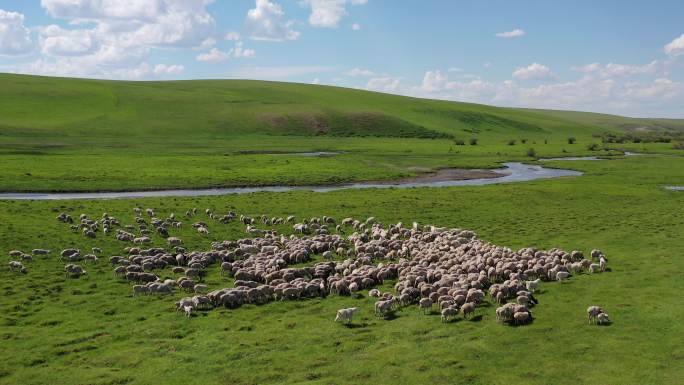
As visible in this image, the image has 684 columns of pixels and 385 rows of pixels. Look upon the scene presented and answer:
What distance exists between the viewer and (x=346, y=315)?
722 inches

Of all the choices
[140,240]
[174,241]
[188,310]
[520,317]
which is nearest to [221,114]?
[140,240]

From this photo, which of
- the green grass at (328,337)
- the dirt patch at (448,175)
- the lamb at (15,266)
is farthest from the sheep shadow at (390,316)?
the dirt patch at (448,175)

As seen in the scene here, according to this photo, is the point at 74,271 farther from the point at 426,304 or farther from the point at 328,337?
the point at 426,304

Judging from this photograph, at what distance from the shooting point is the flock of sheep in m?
19.7

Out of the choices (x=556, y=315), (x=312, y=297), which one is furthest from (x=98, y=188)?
(x=556, y=315)

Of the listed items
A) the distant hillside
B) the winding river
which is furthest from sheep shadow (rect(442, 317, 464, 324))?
the distant hillside

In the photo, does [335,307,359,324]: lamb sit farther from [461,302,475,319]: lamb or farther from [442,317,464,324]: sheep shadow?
[461,302,475,319]: lamb

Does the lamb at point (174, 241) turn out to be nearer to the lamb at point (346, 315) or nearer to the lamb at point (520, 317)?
the lamb at point (346, 315)

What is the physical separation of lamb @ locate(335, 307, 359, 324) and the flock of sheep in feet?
0.10

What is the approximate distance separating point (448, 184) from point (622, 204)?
721 inches

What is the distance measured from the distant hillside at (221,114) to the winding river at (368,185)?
58.8m

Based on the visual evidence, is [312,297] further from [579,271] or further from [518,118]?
[518,118]

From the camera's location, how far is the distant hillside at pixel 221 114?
380ft

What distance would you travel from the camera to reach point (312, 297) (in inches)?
849
